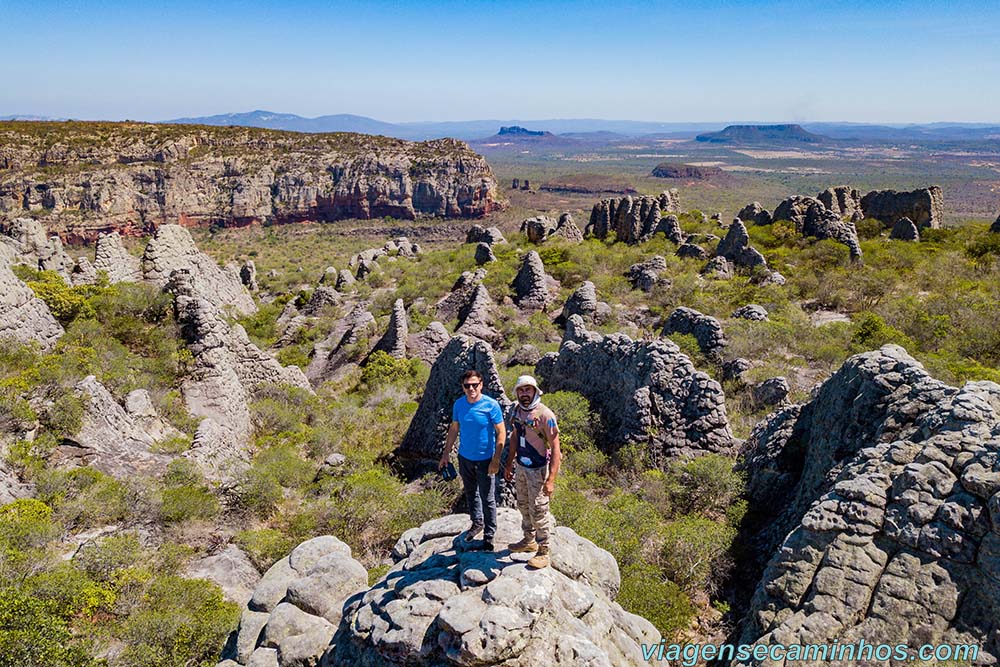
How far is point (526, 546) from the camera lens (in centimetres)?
616

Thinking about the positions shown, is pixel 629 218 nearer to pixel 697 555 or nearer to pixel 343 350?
pixel 343 350

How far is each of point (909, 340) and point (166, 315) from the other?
2497 cm

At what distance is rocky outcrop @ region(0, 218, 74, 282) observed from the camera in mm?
26109

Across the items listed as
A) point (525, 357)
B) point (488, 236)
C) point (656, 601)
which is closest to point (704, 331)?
point (525, 357)

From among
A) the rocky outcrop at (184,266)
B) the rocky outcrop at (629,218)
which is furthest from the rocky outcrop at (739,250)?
the rocky outcrop at (184,266)

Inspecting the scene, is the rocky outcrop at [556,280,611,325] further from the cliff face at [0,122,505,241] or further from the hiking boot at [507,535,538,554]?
the cliff face at [0,122,505,241]

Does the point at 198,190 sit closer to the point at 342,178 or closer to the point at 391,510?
the point at 342,178

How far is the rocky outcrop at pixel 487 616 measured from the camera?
498 cm

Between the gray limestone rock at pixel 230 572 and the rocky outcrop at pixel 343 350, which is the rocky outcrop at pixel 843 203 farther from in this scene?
the gray limestone rock at pixel 230 572

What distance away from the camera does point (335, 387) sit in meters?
22.5

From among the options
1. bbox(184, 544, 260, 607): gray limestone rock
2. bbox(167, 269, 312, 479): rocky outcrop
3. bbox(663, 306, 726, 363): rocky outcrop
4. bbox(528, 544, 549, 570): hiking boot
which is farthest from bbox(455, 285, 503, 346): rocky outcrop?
bbox(528, 544, 549, 570): hiking boot

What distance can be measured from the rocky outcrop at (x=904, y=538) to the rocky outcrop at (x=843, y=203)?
38.0m

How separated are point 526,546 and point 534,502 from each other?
21.0 inches

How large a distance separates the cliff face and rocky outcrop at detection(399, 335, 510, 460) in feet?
244
